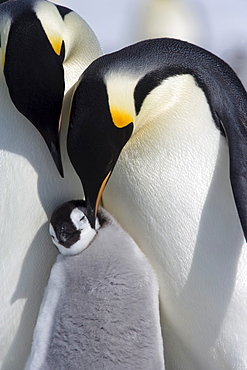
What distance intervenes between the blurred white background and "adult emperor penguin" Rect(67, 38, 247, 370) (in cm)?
323

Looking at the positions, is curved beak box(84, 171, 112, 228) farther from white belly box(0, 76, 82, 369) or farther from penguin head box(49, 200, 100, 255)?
white belly box(0, 76, 82, 369)

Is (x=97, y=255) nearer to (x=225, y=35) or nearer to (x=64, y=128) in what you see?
(x=64, y=128)

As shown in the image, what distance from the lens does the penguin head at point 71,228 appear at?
1.69m

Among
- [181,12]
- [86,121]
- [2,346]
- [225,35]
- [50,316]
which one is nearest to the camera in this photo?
[86,121]

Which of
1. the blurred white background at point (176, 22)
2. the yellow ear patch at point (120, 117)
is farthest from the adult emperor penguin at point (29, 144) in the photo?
the blurred white background at point (176, 22)

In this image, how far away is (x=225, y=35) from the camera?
9.66 meters

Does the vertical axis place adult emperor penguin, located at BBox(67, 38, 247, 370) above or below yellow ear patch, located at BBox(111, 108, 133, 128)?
below

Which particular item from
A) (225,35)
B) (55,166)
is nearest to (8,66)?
(55,166)

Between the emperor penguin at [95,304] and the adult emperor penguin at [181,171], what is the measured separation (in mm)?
58

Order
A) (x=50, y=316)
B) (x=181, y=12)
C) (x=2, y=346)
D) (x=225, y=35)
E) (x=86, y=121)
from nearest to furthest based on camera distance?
(x=86, y=121), (x=50, y=316), (x=2, y=346), (x=181, y=12), (x=225, y=35)

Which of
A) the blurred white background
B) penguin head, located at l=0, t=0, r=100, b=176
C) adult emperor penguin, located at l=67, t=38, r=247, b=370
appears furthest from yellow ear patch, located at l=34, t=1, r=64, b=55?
the blurred white background

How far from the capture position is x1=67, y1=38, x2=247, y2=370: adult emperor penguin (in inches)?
62.6

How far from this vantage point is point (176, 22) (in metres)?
5.45

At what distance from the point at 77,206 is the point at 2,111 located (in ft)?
0.88
